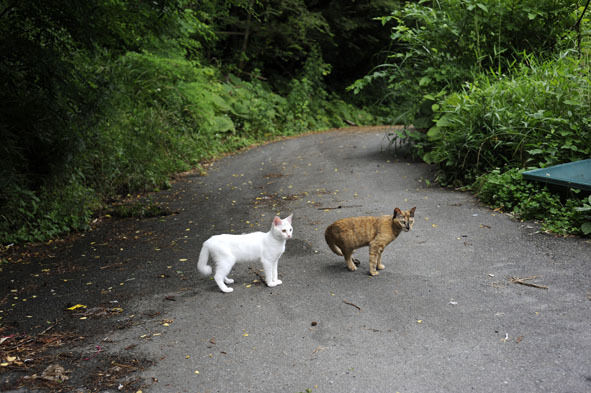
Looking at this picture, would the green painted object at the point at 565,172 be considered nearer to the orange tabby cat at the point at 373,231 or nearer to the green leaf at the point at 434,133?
the orange tabby cat at the point at 373,231

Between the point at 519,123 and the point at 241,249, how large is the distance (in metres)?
5.66

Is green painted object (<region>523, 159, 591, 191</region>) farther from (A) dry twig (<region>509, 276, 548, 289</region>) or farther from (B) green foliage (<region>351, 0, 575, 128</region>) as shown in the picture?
(B) green foliage (<region>351, 0, 575, 128</region>)

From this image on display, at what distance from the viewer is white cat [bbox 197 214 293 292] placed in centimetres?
452

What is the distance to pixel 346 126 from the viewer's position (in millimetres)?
23094

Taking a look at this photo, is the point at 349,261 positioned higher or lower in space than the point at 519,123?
lower

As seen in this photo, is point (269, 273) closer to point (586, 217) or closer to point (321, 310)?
point (321, 310)

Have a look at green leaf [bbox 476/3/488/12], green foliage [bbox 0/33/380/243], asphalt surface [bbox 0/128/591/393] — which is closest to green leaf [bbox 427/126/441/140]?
asphalt surface [bbox 0/128/591/393]

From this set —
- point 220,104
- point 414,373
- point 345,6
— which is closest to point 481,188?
point 414,373

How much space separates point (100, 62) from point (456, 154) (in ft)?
27.3

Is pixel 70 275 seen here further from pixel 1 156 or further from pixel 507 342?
pixel 507 342

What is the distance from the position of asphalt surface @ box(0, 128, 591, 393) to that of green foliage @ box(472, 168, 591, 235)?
0.25m

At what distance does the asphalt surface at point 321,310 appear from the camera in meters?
3.23

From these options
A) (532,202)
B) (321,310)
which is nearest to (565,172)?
(532,202)

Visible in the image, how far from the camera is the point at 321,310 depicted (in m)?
4.21
